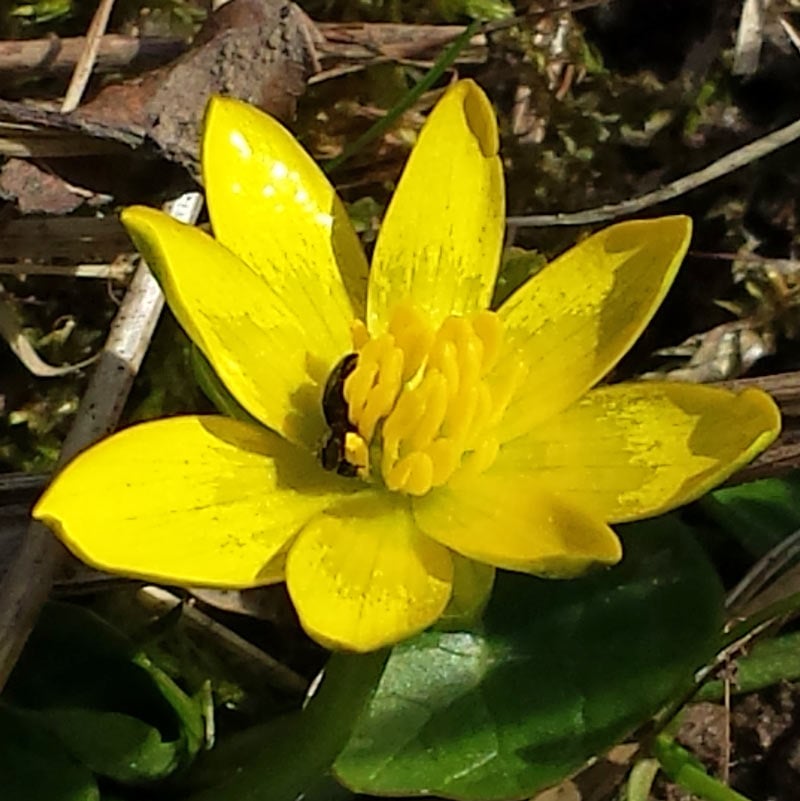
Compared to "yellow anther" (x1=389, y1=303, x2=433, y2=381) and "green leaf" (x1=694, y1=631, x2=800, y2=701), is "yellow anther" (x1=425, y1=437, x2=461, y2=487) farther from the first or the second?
"green leaf" (x1=694, y1=631, x2=800, y2=701)

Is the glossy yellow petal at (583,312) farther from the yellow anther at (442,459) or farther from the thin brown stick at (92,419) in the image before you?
the thin brown stick at (92,419)

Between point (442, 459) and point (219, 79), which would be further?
point (219, 79)

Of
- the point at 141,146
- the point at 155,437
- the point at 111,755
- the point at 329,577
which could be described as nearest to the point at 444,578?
the point at 329,577

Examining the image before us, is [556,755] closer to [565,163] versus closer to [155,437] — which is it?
[155,437]

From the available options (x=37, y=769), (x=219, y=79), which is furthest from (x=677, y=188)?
(x=37, y=769)

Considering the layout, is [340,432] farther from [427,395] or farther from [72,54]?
[72,54]
